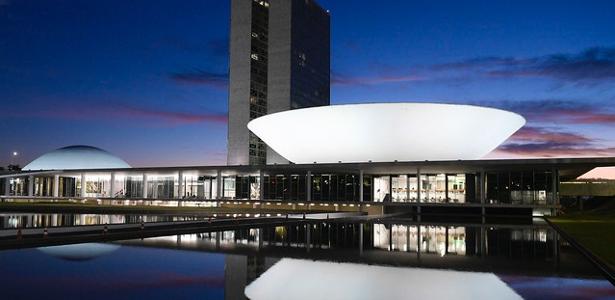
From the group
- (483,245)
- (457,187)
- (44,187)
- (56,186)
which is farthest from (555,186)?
(44,187)

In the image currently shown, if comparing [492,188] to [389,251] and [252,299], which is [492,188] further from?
[252,299]

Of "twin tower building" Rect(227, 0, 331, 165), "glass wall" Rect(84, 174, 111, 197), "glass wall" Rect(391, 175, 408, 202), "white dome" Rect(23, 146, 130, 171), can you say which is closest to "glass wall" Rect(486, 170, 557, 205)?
"glass wall" Rect(391, 175, 408, 202)

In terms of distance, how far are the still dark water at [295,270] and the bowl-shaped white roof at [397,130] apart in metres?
23.3

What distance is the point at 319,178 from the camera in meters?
52.6

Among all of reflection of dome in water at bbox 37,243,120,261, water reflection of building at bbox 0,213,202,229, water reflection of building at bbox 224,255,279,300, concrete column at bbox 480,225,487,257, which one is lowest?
concrete column at bbox 480,225,487,257

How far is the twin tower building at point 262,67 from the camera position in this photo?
104 metres

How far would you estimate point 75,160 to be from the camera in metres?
83.3

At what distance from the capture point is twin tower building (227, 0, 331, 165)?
10444 cm

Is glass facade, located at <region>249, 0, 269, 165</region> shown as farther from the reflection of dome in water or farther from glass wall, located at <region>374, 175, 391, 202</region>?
the reflection of dome in water

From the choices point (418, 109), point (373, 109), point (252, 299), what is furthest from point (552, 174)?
point (252, 299)

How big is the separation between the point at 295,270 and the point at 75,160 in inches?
3116

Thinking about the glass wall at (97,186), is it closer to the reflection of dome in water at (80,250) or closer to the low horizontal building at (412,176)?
the low horizontal building at (412,176)

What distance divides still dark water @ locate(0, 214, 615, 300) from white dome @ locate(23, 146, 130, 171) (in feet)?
232

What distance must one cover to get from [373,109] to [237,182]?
2402cm
